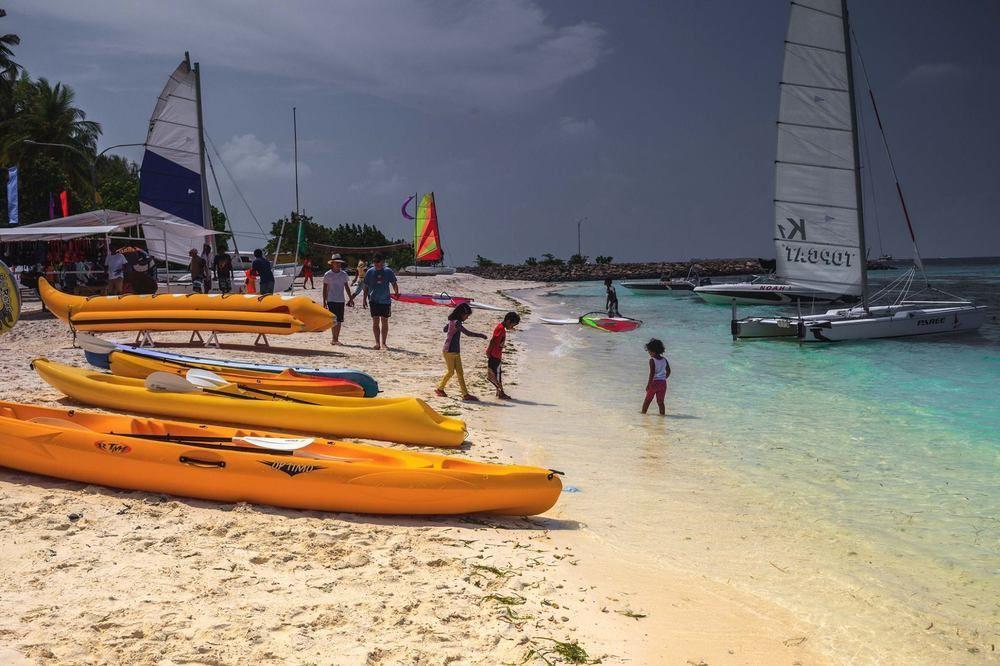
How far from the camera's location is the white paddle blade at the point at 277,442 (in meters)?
6.02

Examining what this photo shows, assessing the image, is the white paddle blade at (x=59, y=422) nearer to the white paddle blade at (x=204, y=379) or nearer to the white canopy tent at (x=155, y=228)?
the white paddle blade at (x=204, y=379)

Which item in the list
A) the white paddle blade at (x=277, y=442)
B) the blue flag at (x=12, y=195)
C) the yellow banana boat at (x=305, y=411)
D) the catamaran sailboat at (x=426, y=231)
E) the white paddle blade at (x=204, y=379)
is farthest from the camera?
the catamaran sailboat at (x=426, y=231)

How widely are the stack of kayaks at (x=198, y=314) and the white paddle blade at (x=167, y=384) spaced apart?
5.28 metres

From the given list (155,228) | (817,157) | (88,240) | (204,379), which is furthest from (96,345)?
(817,157)

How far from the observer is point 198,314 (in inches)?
549

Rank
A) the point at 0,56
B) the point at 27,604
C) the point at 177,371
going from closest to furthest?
the point at 27,604 < the point at 177,371 < the point at 0,56

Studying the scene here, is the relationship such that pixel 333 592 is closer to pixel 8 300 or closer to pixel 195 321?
pixel 8 300

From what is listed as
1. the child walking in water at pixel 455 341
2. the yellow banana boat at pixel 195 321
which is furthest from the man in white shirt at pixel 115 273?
the child walking in water at pixel 455 341

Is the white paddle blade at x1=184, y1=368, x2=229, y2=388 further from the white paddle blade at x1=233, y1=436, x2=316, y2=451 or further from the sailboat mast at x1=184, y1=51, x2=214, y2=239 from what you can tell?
the sailboat mast at x1=184, y1=51, x2=214, y2=239

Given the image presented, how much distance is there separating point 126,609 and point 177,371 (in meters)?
6.62

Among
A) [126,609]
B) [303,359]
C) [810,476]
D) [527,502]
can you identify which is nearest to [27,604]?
[126,609]

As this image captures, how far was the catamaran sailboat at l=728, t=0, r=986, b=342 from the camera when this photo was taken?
20.3 metres

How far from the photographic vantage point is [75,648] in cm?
360

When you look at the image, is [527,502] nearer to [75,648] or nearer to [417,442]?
[417,442]
